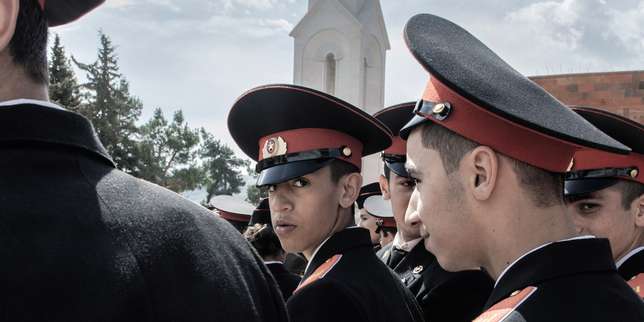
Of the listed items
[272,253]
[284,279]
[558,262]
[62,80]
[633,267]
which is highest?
[62,80]

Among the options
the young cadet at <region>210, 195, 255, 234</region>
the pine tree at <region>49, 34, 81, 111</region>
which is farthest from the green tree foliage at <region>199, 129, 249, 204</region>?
the young cadet at <region>210, 195, 255, 234</region>

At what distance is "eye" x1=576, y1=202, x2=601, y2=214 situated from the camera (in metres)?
3.20

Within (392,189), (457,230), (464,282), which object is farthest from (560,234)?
(392,189)

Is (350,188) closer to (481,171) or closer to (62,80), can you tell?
(481,171)

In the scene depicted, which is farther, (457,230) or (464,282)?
(464,282)

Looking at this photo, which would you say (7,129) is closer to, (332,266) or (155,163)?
(332,266)

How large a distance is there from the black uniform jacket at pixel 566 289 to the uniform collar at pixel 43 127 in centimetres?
102

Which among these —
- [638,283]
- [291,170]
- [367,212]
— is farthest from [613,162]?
[367,212]

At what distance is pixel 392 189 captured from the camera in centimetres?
407

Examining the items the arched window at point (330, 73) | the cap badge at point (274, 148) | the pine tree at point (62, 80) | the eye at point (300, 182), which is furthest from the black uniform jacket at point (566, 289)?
the pine tree at point (62, 80)

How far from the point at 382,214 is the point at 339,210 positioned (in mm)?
2745

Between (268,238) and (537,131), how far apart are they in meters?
3.34

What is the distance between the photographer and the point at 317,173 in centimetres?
310

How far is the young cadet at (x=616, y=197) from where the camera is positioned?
3137 mm
